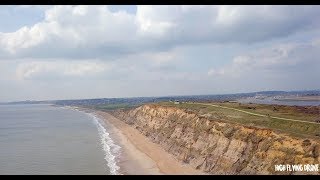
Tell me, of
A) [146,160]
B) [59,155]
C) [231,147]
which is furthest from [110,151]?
[231,147]

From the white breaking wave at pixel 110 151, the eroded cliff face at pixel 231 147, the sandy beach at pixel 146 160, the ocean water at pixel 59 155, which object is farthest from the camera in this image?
the white breaking wave at pixel 110 151

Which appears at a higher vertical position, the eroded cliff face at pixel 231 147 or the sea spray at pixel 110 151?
the eroded cliff face at pixel 231 147

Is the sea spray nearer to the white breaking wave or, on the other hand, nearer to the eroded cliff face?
the white breaking wave

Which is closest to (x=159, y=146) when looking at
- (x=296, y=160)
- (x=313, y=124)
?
(x=313, y=124)

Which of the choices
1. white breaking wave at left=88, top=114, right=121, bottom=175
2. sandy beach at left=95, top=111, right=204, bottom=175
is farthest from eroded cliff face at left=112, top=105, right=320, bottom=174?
white breaking wave at left=88, top=114, right=121, bottom=175

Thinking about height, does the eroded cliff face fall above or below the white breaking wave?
above

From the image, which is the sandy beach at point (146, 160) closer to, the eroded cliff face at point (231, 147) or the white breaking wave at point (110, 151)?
the white breaking wave at point (110, 151)

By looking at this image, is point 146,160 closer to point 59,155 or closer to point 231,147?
point 59,155

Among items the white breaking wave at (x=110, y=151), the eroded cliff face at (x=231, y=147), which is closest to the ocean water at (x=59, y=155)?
the white breaking wave at (x=110, y=151)
